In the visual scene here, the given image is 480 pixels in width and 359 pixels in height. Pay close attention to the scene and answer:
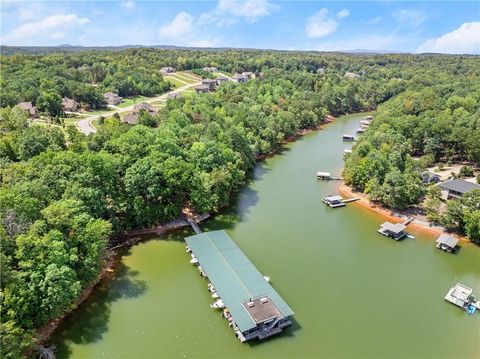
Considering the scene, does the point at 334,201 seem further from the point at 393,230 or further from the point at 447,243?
the point at 447,243

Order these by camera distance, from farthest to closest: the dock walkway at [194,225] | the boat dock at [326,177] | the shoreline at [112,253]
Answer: the boat dock at [326,177]
the dock walkway at [194,225]
the shoreline at [112,253]

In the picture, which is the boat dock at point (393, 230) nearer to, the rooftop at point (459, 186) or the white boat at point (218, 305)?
the rooftop at point (459, 186)

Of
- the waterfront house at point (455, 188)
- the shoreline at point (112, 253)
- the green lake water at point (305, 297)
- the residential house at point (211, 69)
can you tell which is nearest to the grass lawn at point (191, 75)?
the residential house at point (211, 69)

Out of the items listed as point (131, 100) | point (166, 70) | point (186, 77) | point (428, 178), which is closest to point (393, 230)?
point (428, 178)

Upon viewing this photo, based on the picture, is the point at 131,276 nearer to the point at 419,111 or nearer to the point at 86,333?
the point at 86,333

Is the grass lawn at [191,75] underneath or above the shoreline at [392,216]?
above

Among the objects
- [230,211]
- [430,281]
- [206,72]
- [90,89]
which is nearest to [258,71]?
[206,72]
